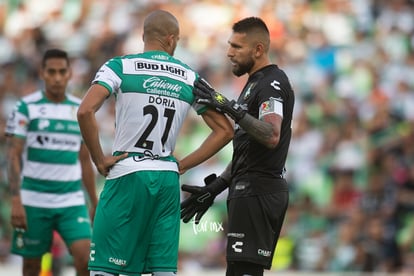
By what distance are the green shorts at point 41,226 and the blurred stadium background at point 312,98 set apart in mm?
3187

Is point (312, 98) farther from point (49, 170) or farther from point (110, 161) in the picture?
point (110, 161)

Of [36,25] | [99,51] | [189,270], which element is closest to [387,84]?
[189,270]

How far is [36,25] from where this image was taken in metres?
21.8

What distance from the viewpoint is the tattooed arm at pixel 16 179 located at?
11.0m

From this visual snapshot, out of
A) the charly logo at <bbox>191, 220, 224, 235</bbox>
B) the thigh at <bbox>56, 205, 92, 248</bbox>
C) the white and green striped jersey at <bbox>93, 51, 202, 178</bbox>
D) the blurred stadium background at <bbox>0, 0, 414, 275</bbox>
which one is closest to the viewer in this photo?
the white and green striped jersey at <bbox>93, 51, 202, 178</bbox>

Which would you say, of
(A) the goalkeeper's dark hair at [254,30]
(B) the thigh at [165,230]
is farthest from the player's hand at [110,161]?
(A) the goalkeeper's dark hair at [254,30]

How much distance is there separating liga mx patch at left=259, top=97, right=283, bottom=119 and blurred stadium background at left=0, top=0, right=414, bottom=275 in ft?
21.7

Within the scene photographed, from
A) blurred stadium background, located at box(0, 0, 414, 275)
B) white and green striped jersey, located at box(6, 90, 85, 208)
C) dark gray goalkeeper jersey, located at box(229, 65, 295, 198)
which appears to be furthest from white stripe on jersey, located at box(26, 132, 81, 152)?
blurred stadium background, located at box(0, 0, 414, 275)

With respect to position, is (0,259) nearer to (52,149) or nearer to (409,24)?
(52,149)

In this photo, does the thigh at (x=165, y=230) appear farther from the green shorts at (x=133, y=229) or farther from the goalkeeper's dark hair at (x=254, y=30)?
the goalkeeper's dark hair at (x=254, y=30)

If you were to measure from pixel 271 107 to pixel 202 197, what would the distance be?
121cm

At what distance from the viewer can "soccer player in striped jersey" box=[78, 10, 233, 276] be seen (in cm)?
838

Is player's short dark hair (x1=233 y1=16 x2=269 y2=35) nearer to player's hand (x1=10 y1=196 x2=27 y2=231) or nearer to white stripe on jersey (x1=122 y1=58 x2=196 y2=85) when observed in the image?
white stripe on jersey (x1=122 y1=58 x2=196 y2=85)

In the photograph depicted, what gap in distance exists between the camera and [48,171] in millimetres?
11398
